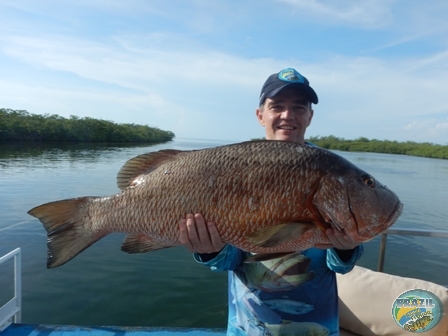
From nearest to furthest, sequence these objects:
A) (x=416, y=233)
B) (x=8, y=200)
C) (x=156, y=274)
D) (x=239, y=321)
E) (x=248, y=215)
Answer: (x=248, y=215), (x=239, y=321), (x=416, y=233), (x=156, y=274), (x=8, y=200)

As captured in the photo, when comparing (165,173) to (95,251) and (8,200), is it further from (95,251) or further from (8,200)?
(8,200)

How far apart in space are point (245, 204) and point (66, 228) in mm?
1219

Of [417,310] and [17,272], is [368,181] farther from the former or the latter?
[17,272]

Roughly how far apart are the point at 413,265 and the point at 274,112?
10.4 meters

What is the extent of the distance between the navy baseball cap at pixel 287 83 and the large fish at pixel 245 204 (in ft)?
2.12

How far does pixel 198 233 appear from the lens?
6.75 feet

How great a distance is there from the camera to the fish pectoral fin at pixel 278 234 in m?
1.92

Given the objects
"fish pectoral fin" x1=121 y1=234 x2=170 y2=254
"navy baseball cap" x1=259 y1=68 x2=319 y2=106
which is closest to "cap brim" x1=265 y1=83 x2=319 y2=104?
"navy baseball cap" x1=259 y1=68 x2=319 y2=106

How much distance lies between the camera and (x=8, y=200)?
53.5ft

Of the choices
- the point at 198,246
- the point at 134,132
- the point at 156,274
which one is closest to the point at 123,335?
the point at 198,246

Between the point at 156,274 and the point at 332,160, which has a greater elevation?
the point at 332,160

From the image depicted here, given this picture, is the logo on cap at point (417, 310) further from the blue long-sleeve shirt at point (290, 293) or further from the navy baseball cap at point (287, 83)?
the navy baseball cap at point (287, 83)

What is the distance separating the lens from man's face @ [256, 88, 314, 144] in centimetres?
267

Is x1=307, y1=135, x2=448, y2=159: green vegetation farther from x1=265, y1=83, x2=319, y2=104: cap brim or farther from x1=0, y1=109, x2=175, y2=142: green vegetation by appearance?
x1=265, y1=83, x2=319, y2=104: cap brim
